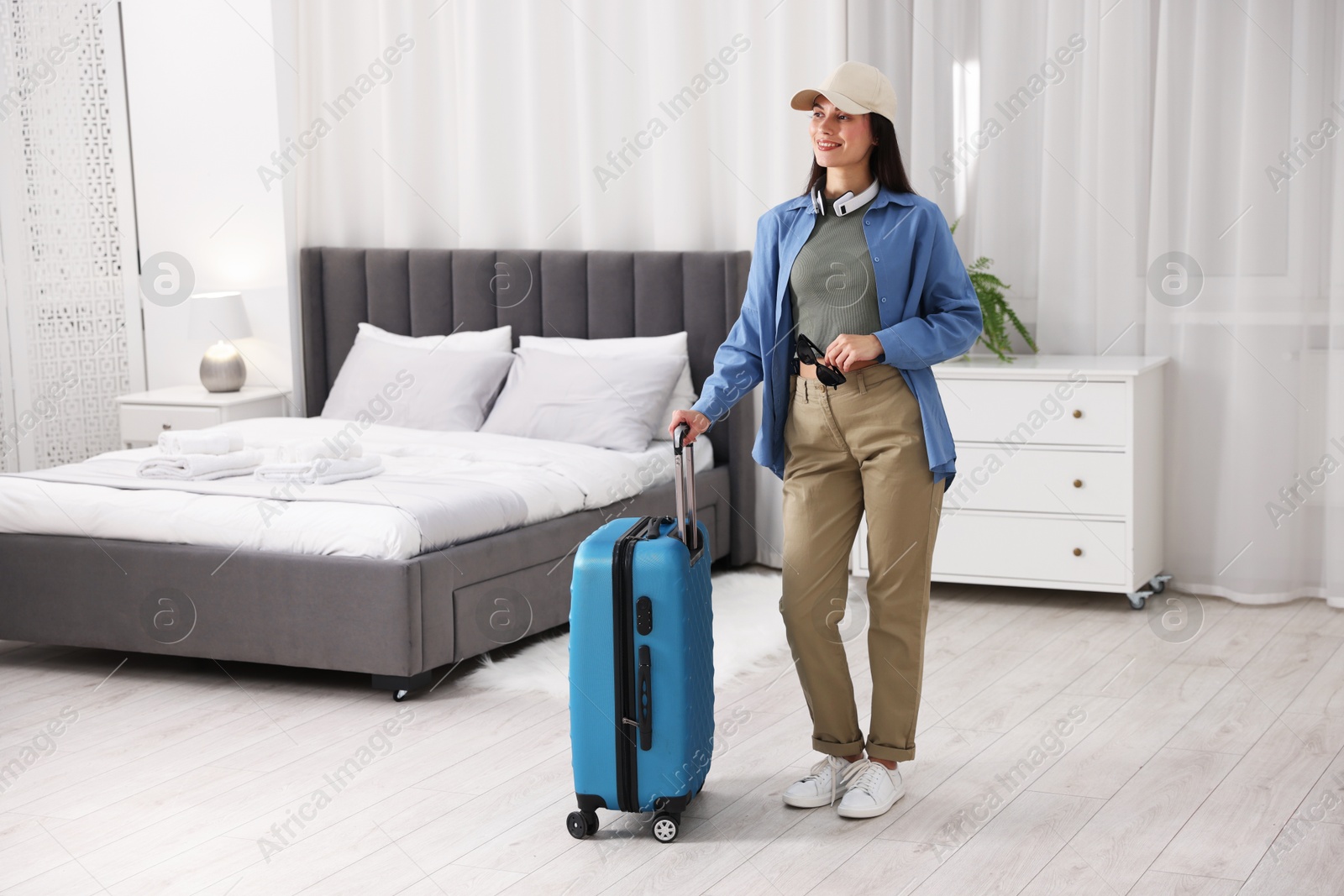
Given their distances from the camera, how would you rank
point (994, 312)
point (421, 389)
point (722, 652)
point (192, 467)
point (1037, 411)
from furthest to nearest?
point (421, 389), point (994, 312), point (1037, 411), point (192, 467), point (722, 652)

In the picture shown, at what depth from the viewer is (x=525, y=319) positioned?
485 cm

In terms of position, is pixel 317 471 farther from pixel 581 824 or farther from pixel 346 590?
pixel 581 824

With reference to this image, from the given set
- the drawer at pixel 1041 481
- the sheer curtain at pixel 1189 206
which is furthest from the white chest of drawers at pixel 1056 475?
the sheer curtain at pixel 1189 206

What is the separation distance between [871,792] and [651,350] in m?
2.26

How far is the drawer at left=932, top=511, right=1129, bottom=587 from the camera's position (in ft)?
13.0

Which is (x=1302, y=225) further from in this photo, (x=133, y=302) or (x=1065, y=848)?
(x=133, y=302)

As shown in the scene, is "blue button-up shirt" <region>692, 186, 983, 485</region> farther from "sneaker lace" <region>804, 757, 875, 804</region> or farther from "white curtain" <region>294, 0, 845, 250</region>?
"white curtain" <region>294, 0, 845, 250</region>

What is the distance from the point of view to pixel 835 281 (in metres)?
2.49

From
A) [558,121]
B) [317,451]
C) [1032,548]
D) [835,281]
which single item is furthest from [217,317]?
[835,281]

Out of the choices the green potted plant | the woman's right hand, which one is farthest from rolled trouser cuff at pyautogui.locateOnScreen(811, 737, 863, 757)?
the green potted plant

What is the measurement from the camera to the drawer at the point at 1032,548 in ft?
13.0

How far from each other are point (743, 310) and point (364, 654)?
4.34ft

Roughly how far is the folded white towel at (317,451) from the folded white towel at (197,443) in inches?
7.8

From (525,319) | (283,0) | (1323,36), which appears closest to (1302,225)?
(1323,36)
